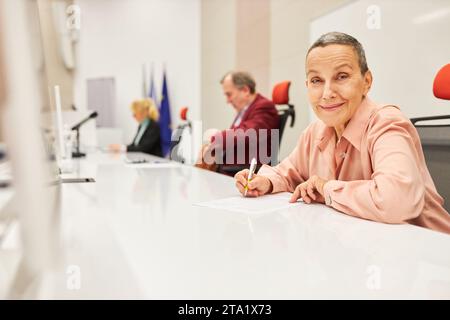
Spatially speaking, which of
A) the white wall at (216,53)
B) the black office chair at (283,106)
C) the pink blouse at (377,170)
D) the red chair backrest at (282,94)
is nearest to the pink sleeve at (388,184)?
the pink blouse at (377,170)

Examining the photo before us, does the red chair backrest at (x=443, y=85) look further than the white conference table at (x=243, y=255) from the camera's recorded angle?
Yes

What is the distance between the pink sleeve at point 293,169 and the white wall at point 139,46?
3.70 meters

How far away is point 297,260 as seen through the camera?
1.76ft

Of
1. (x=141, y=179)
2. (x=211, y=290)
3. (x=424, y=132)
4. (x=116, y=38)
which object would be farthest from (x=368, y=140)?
(x=116, y=38)

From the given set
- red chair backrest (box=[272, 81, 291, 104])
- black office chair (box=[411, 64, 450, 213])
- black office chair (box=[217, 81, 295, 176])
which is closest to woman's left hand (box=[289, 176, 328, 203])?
black office chair (box=[411, 64, 450, 213])

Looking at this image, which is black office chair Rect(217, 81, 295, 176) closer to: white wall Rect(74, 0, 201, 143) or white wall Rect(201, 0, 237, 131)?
white wall Rect(201, 0, 237, 131)

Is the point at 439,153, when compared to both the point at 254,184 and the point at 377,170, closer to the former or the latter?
the point at 377,170

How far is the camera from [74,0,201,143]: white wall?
5.00 m

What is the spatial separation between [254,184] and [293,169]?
0.19 metres

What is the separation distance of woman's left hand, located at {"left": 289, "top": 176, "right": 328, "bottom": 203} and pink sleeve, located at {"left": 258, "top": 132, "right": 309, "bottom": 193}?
0.18 m

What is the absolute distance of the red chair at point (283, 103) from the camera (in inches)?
75.0

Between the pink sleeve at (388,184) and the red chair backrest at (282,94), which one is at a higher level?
the red chair backrest at (282,94)

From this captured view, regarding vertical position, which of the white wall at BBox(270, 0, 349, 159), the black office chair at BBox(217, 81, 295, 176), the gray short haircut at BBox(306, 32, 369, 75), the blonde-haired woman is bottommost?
the blonde-haired woman

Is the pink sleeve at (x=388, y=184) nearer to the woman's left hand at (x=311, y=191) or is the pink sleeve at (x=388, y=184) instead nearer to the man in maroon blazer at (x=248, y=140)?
the woman's left hand at (x=311, y=191)
